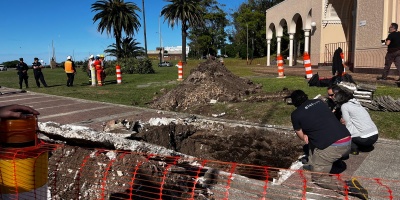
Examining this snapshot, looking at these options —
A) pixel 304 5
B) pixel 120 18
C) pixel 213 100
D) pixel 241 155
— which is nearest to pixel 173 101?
pixel 213 100

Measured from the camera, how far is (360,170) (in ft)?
14.9

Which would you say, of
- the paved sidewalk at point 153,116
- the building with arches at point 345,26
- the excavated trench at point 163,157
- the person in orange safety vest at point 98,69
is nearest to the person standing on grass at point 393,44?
the excavated trench at point 163,157

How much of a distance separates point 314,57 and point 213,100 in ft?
45.4

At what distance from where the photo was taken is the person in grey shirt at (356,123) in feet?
16.5

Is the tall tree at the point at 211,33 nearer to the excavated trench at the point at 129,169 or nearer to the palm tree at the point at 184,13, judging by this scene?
the palm tree at the point at 184,13

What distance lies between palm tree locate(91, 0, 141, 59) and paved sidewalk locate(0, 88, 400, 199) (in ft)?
80.0

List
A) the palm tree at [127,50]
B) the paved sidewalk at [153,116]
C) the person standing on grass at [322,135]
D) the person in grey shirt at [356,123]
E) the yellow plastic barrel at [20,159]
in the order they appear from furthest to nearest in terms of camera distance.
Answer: the palm tree at [127,50] → the person in grey shirt at [356,123] → the person standing on grass at [322,135] → the paved sidewalk at [153,116] → the yellow plastic barrel at [20,159]

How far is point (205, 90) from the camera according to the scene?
34.8 feet

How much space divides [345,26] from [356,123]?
1767 cm

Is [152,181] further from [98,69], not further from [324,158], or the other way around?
[98,69]

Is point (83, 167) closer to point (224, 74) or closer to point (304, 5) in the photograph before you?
point (224, 74)

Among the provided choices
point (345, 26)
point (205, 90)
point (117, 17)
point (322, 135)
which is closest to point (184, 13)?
point (117, 17)

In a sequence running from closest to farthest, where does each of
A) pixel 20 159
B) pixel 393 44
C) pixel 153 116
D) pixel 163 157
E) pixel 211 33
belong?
pixel 20 159, pixel 163 157, pixel 153 116, pixel 393 44, pixel 211 33

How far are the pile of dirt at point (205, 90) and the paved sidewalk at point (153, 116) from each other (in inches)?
43.3
